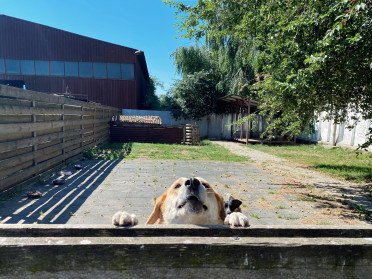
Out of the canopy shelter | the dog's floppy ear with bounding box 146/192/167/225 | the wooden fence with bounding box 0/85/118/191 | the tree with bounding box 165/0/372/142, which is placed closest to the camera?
the dog's floppy ear with bounding box 146/192/167/225

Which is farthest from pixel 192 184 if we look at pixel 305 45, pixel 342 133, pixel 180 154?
pixel 342 133

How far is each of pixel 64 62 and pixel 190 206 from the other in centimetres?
2922

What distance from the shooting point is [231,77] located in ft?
90.3

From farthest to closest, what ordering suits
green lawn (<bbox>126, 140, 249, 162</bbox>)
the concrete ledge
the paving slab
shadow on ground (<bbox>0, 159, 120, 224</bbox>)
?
green lawn (<bbox>126, 140, 249, 162</bbox>) → the paving slab → shadow on ground (<bbox>0, 159, 120, 224</bbox>) → the concrete ledge

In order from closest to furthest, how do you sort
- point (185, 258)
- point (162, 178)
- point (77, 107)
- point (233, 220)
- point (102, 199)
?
point (185, 258) → point (233, 220) → point (102, 199) → point (162, 178) → point (77, 107)

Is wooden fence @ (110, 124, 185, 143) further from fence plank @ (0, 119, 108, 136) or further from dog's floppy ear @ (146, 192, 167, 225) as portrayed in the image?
dog's floppy ear @ (146, 192, 167, 225)

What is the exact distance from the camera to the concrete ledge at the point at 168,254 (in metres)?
1.02

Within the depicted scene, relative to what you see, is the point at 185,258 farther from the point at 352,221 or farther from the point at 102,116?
the point at 102,116

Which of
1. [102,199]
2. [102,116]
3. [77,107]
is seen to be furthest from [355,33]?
[102,116]

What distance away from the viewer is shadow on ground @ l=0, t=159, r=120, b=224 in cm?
450

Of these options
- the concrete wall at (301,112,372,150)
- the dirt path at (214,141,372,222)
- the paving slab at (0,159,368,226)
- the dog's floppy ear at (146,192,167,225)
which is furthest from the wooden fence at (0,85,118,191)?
the concrete wall at (301,112,372,150)

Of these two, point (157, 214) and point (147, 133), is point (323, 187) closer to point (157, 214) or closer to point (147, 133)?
point (157, 214)

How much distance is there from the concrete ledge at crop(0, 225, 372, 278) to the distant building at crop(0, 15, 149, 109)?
94.3ft

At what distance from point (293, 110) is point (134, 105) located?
77.8 ft
